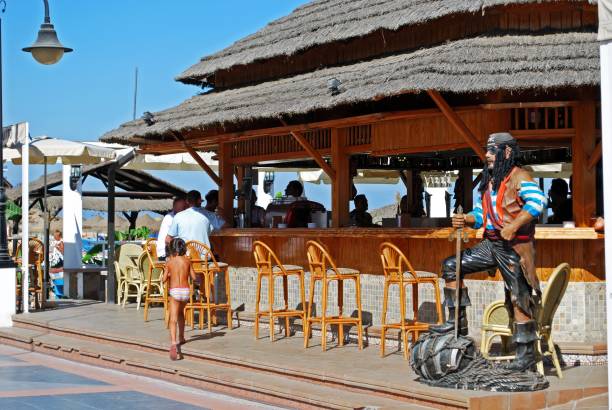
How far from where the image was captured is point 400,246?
12.4 m

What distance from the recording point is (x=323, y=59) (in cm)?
1534

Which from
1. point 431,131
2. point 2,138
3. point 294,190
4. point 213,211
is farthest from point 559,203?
point 2,138

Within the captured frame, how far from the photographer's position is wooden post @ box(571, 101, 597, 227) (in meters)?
11.2

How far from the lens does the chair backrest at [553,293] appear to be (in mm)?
9820

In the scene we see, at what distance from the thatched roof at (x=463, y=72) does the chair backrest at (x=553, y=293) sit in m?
1.77

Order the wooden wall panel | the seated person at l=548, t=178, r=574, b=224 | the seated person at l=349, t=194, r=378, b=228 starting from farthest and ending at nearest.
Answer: the seated person at l=349, t=194, r=378, b=228
the seated person at l=548, t=178, r=574, b=224
the wooden wall panel

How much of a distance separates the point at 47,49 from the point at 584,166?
26.1 ft

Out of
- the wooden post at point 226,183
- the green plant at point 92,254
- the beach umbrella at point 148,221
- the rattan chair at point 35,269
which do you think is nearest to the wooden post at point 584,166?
the wooden post at point 226,183

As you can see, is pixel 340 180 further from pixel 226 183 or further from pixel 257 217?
pixel 226 183

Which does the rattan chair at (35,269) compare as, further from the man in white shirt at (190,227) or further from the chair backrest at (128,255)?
the man in white shirt at (190,227)

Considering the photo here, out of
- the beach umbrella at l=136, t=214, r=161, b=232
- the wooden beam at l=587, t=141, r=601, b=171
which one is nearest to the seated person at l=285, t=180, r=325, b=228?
the wooden beam at l=587, t=141, r=601, b=171

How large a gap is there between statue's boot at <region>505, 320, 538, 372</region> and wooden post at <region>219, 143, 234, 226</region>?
24.4 ft

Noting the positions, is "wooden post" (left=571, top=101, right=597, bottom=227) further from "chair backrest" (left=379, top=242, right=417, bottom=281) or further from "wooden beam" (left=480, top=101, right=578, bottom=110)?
"chair backrest" (left=379, top=242, right=417, bottom=281)

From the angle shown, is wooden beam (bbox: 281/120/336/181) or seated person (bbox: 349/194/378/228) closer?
wooden beam (bbox: 281/120/336/181)
